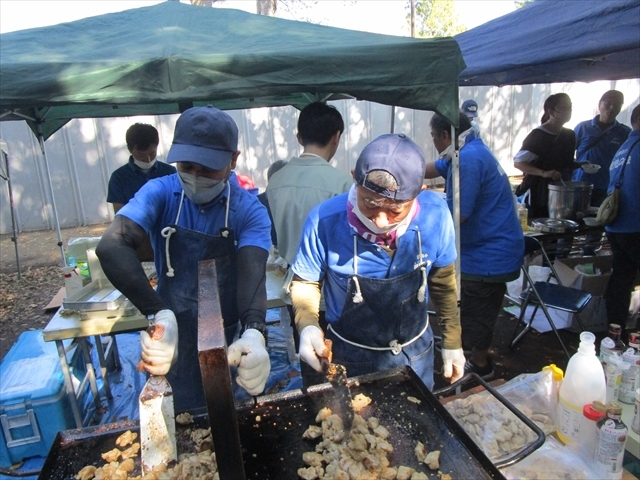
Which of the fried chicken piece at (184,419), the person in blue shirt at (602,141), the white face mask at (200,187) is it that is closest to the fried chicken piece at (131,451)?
the fried chicken piece at (184,419)

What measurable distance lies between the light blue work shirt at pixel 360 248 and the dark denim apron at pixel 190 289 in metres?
0.43

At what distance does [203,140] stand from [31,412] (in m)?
2.12

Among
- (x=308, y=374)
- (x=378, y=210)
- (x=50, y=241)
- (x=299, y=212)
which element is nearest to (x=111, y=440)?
(x=308, y=374)

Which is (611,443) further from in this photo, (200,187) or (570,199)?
(570,199)

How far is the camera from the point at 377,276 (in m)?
1.87

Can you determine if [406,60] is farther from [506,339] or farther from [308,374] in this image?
[506,339]

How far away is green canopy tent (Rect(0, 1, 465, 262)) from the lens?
85.7 inches

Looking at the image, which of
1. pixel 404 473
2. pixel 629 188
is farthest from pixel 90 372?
pixel 629 188

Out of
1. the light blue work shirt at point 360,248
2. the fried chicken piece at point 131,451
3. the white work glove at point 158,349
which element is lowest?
the fried chicken piece at point 131,451

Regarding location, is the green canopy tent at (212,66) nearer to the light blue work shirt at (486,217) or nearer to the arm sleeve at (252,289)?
the light blue work shirt at (486,217)

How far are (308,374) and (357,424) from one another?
31.5 inches

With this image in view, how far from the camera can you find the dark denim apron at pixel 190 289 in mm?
2062

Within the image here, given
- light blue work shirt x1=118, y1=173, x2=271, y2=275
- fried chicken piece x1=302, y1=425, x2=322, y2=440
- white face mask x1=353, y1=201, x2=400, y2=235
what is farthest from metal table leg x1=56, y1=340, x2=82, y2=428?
white face mask x1=353, y1=201, x2=400, y2=235

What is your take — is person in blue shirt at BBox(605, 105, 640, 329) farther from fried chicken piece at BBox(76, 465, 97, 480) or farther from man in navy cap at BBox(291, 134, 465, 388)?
fried chicken piece at BBox(76, 465, 97, 480)
